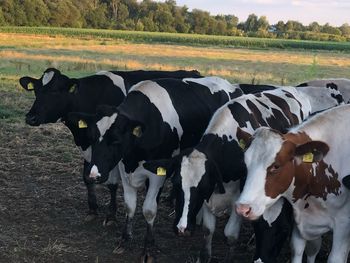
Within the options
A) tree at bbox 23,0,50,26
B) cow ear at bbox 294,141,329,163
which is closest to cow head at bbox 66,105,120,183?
cow ear at bbox 294,141,329,163

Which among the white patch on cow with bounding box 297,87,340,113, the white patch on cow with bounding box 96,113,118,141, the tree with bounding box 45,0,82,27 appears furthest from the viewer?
the tree with bounding box 45,0,82,27

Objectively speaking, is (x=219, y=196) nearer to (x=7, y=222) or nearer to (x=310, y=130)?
(x=310, y=130)

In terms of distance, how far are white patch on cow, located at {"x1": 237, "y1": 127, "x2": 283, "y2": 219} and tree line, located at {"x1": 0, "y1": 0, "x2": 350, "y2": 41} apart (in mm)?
72599

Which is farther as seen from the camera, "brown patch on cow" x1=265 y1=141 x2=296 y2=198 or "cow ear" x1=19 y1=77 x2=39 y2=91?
"cow ear" x1=19 y1=77 x2=39 y2=91

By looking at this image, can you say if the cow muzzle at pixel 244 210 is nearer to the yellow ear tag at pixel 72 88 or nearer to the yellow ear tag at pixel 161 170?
the yellow ear tag at pixel 161 170

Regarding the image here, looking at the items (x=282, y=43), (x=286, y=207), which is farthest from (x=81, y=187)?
(x=282, y=43)

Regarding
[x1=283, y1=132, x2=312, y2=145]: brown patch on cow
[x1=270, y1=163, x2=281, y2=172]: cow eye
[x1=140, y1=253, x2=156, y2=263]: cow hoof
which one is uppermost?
[x1=283, y1=132, x2=312, y2=145]: brown patch on cow

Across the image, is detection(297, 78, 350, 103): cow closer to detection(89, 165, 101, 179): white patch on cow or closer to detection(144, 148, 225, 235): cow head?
detection(144, 148, 225, 235): cow head

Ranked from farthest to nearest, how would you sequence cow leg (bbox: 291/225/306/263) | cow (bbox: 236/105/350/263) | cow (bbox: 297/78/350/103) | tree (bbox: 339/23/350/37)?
tree (bbox: 339/23/350/37) → cow (bbox: 297/78/350/103) → cow leg (bbox: 291/225/306/263) → cow (bbox: 236/105/350/263)

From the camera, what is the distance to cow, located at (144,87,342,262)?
14.8ft

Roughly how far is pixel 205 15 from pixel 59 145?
85515mm

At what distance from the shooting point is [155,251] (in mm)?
5488

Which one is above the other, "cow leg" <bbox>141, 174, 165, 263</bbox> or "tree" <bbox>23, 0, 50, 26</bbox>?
"cow leg" <bbox>141, 174, 165, 263</bbox>

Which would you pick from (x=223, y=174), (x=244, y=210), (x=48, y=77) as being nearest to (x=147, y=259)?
(x=223, y=174)
